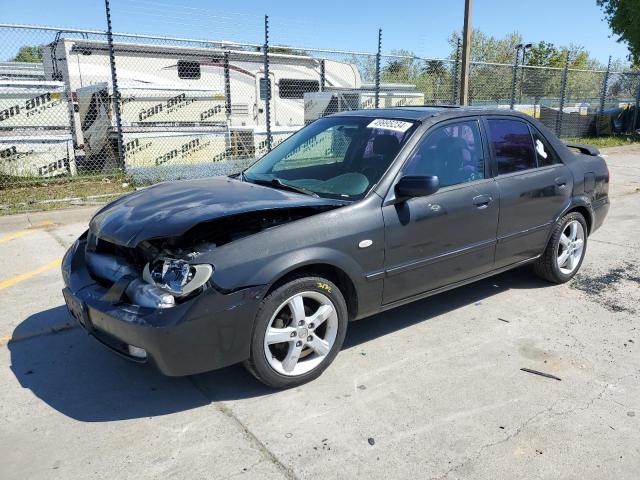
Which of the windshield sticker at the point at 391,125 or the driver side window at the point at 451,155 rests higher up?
the windshield sticker at the point at 391,125

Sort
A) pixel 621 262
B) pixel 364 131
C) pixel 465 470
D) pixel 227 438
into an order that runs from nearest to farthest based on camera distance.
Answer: pixel 465 470, pixel 227 438, pixel 364 131, pixel 621 262

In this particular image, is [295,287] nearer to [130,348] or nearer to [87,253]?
[130,348]

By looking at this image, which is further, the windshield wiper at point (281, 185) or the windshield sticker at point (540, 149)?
the windshield sticker at point (540, 149)

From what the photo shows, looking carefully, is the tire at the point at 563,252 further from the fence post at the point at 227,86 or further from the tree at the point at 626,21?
the tree at the point at 626,21

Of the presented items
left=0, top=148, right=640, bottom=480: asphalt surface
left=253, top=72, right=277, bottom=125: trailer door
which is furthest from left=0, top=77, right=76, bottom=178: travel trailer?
left=0, top=148, right=640, bottom=480: asphalt surface

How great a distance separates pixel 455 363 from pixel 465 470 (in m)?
1.08

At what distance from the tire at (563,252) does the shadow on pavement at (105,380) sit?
1606 mm

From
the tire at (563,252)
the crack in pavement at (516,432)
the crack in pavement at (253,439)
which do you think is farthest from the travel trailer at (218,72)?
the crack in pavement at (516,432)

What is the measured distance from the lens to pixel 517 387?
10.6 feet

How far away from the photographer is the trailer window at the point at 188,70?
13.2 metres

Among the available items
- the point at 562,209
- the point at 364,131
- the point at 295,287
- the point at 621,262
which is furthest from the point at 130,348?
the point at 621,262

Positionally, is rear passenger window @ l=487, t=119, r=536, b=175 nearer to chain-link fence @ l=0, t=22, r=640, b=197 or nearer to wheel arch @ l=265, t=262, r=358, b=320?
wheel arch @ l=265, t=262, r=358, b=320

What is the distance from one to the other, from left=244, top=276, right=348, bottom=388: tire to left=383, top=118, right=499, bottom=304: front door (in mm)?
476

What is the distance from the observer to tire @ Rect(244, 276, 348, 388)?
2977 millimetres
